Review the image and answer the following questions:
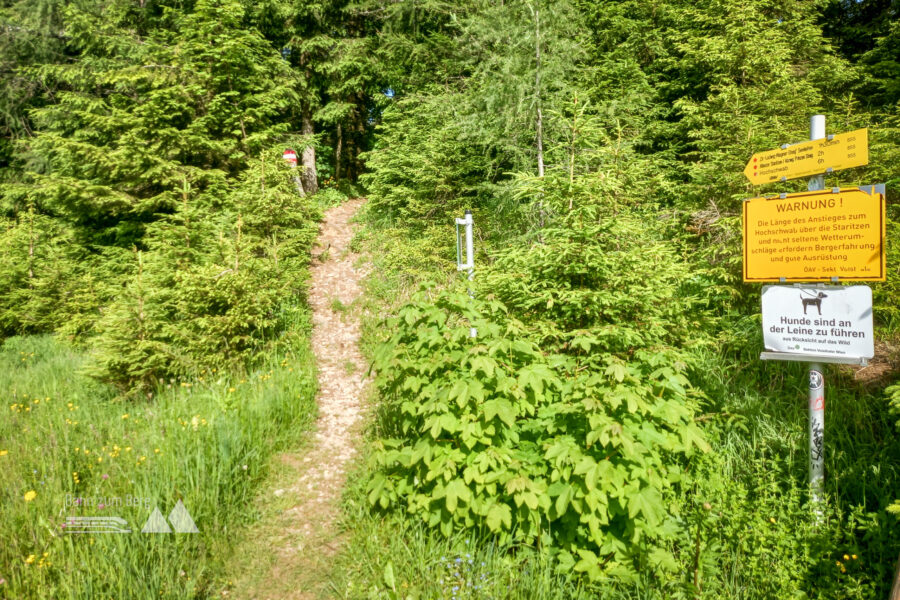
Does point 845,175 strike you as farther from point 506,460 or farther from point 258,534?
point 258,534

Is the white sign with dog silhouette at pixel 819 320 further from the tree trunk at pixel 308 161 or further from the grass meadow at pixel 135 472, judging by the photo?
the tree trunk at pixel 308 161

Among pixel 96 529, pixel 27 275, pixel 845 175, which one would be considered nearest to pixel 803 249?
pixel 845 175

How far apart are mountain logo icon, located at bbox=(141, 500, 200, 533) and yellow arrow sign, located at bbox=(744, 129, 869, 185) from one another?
515 cm

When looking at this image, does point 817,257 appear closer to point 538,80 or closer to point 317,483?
point 317,483

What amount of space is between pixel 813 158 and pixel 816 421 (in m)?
1.89

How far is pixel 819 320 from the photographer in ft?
10.5

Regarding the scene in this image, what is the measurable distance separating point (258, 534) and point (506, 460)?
224 centimetres

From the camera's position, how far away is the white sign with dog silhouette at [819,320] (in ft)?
9.97

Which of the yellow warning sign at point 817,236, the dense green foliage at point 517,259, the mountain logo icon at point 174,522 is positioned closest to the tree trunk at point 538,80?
the dense green foliage at point 517,259

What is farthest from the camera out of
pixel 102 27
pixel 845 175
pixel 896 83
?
pixel 102 27

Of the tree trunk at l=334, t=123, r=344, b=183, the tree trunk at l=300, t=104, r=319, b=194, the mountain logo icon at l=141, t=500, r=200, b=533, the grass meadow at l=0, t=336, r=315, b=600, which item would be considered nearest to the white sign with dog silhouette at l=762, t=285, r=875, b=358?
the grass meadow at l=0, t=336, r=315, b=600

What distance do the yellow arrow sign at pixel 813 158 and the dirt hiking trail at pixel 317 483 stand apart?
397 cm

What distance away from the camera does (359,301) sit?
28.6ft

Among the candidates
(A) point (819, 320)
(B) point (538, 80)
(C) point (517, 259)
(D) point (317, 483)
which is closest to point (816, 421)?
(A) point (819, 320)
